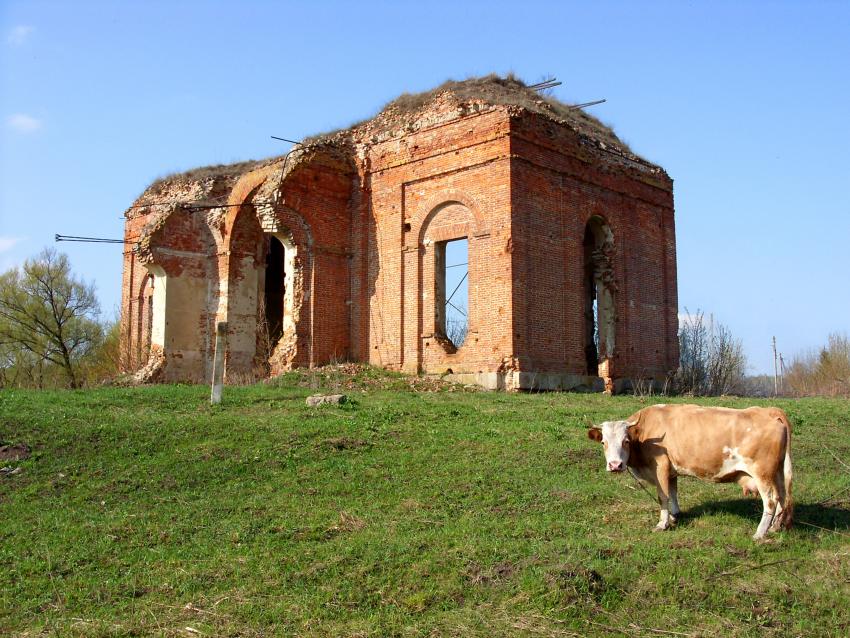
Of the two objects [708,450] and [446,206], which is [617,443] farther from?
[446,206]

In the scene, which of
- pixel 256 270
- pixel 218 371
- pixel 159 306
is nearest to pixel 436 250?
pixel 256 270

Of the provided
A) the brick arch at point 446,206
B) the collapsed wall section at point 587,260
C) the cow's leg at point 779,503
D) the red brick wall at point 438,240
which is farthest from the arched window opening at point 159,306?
the cow's leg at point 779,503

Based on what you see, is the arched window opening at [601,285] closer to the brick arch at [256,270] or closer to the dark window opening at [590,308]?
the dark window opening at [590,308]

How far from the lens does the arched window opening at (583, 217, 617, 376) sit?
2034cm

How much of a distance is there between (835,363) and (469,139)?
18529 millimetres

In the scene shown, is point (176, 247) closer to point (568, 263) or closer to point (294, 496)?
point (568, 263)

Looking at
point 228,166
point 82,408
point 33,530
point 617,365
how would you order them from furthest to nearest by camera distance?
point 228,166 < point 617,365 < point 82,408 < point 33,530

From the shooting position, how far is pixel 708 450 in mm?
7336

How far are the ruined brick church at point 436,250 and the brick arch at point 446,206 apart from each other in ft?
0.12

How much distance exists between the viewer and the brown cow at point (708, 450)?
23.2 feet

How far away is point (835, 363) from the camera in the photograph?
1169 inches

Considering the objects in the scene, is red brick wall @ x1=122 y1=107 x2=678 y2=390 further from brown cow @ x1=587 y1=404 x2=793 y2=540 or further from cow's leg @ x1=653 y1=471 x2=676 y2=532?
cow's leg @ x1=653 y1=471 x2=676 y2=532

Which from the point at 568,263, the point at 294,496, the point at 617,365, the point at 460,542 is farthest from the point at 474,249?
the point at 460,542

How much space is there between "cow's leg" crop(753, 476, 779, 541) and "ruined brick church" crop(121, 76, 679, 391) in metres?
10.1
